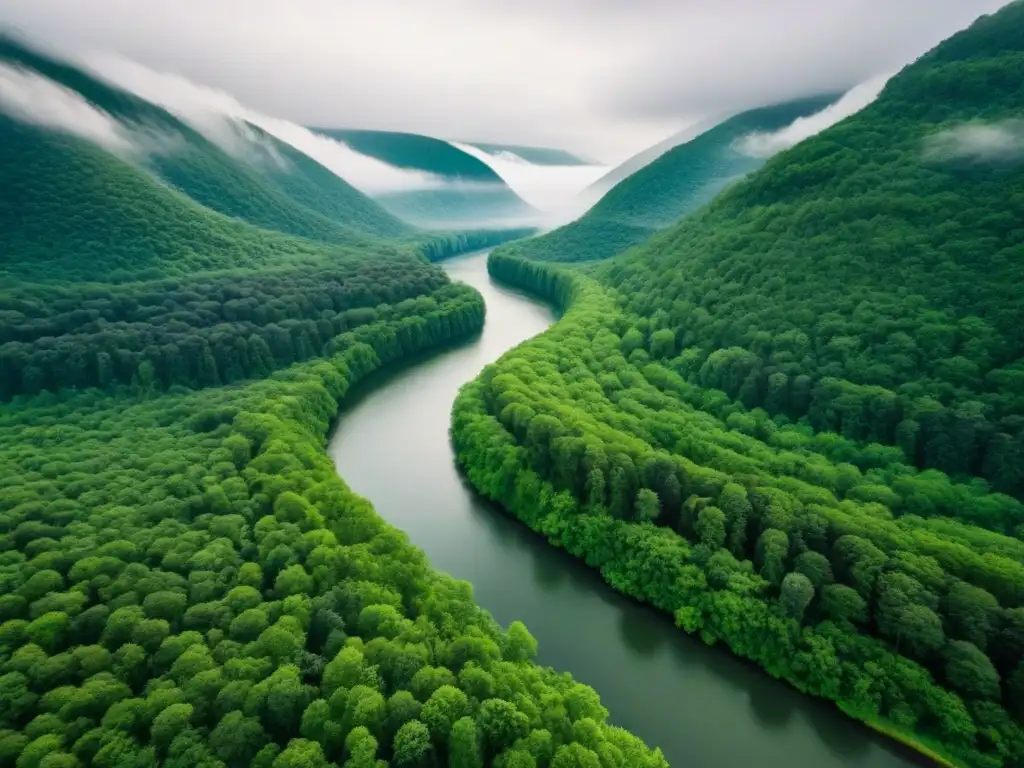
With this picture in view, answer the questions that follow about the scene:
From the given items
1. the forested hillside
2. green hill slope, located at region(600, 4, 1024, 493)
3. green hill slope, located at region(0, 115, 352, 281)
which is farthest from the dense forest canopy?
green hill slope, located at region(600, 4, 1024, 493)

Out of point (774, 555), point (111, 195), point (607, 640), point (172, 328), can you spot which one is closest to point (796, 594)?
point (774, 555)

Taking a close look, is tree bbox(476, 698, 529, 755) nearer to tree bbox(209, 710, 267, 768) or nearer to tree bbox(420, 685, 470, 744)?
tree bbox(420, 685, 470, 744)

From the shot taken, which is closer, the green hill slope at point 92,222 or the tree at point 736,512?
the tree at point 736,512

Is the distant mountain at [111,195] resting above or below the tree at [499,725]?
above

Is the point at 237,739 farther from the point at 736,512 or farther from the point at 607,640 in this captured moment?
the point at 736,512

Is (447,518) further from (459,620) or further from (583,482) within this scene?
(459,620)

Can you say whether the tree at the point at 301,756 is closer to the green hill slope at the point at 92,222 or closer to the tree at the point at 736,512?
the tree at the point at 736,512

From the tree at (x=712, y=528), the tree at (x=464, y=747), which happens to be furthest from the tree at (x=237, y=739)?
the tree at (x=712, y=528)
